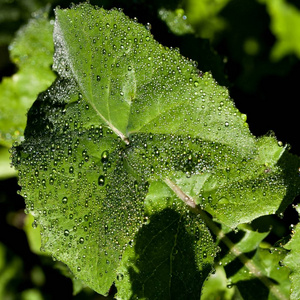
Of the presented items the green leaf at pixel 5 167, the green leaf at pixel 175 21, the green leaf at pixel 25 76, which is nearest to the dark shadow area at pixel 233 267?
the green leaf at pixel 175 21

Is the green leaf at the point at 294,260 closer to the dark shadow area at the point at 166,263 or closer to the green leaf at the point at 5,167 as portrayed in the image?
the dark shadow area at the point at 166,263

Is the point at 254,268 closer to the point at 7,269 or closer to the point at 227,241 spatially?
the point at 227,241

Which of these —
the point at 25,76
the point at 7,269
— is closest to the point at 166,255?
the point at 25,76

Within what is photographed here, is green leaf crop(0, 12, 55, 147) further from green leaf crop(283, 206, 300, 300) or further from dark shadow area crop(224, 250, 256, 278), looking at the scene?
green leaf crop(283, 206, 300, 300)

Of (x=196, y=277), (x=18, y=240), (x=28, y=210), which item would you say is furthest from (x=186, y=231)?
(x=18, y=240)

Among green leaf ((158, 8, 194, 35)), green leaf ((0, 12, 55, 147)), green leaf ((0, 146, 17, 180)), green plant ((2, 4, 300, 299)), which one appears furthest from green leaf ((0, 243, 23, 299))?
green leaf ((158, 8, 194, 35))

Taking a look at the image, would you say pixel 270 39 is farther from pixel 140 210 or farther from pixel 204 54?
pixel 140 210

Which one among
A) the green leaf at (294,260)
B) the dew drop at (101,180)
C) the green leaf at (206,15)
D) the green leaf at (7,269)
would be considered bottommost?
the green leaf at (7,269)
